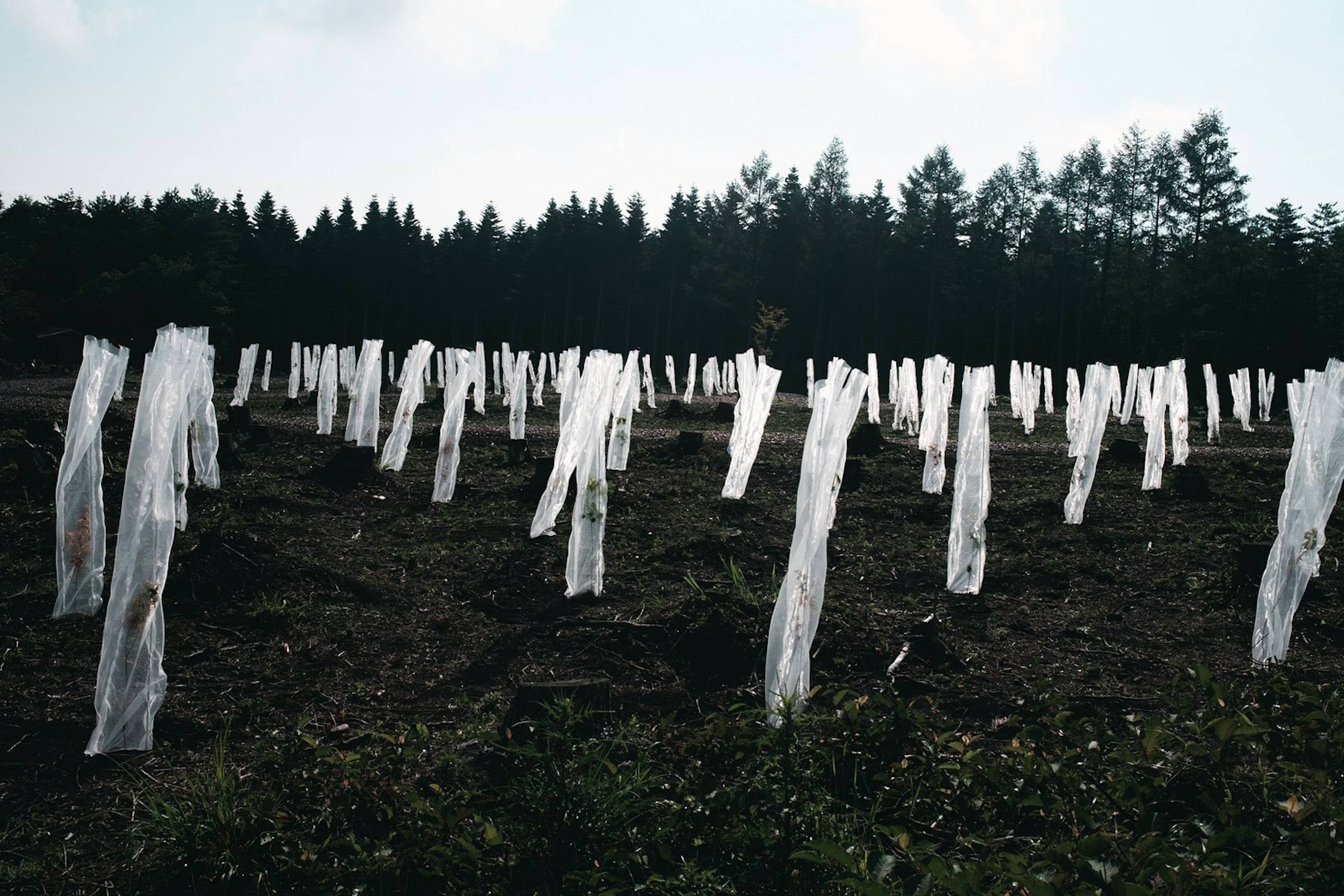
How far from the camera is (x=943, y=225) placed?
41094 millimetres

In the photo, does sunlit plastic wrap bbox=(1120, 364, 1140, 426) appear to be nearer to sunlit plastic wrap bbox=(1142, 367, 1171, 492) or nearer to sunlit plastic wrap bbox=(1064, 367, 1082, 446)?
sunlit plastic wrap bbox=(1064, 367, 1082, 446)

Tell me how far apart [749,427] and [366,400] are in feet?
16.0

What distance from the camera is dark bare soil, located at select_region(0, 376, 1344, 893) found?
3775mm

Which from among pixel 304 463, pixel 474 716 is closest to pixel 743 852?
pixel 474 716

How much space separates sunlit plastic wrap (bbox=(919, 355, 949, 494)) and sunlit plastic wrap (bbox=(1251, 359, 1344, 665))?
12.6 feet

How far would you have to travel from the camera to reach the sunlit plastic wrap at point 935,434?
875 centimetres

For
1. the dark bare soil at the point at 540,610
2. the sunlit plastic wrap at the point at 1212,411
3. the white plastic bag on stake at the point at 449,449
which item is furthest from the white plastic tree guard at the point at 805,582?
the sunlit plastic wrap at the point at 1212,411

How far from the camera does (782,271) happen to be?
1718 inches

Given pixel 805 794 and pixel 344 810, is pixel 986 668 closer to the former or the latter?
pixel 805 794

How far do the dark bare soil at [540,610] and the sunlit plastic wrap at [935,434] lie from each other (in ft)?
1.28

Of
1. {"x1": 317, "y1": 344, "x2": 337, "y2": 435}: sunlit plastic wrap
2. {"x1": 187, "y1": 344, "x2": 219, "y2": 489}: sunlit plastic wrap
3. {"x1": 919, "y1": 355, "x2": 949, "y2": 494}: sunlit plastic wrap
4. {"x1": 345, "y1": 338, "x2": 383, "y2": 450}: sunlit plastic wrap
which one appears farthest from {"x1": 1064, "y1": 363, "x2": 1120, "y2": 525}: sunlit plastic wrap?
{"x1": 317, "y1": 344, "x2": 337, "y2": 435}: sunlit plastic wrap

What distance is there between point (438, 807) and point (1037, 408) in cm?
2570

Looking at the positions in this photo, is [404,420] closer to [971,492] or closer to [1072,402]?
[971,492]

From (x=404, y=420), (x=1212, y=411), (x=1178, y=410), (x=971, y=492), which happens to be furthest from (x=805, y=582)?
(x=1212, y=411)
